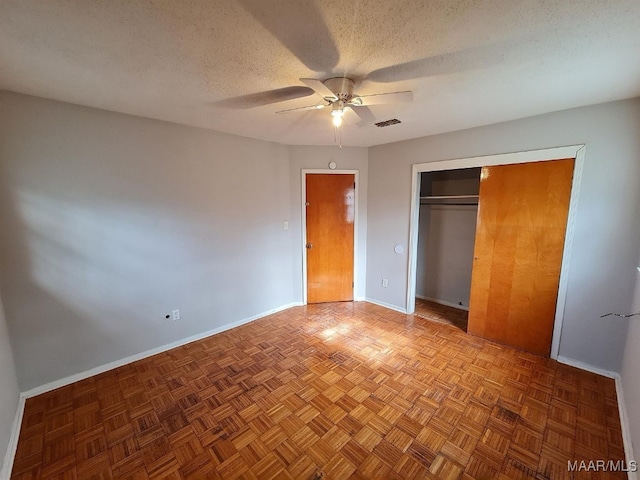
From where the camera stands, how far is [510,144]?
2600 millimetres

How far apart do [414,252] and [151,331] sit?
319 centimetres

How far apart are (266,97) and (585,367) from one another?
362cm

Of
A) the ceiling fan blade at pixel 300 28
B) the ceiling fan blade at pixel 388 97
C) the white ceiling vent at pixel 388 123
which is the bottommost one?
the ceiling fan blade at pixel 388 97

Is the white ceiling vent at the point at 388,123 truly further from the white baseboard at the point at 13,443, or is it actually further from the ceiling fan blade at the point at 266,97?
the white baseboard at the point at 13,443

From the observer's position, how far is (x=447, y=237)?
3928 millimetres

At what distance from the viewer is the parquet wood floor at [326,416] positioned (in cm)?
157

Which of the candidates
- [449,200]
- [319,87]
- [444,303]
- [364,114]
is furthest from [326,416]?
[449,200]

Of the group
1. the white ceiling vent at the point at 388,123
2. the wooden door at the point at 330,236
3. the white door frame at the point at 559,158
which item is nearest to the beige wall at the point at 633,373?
the white door frame at the point at 559,158

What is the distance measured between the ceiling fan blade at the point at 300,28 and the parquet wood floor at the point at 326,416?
92.2 inches

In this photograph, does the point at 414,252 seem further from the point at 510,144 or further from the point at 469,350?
the point at 510,144

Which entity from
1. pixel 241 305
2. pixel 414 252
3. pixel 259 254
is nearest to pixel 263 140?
pixel 259 254

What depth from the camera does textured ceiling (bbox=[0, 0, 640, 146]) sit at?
3.68ft

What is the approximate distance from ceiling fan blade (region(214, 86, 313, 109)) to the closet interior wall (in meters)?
2.73

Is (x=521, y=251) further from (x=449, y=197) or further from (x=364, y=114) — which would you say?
(x=364, y=114)
